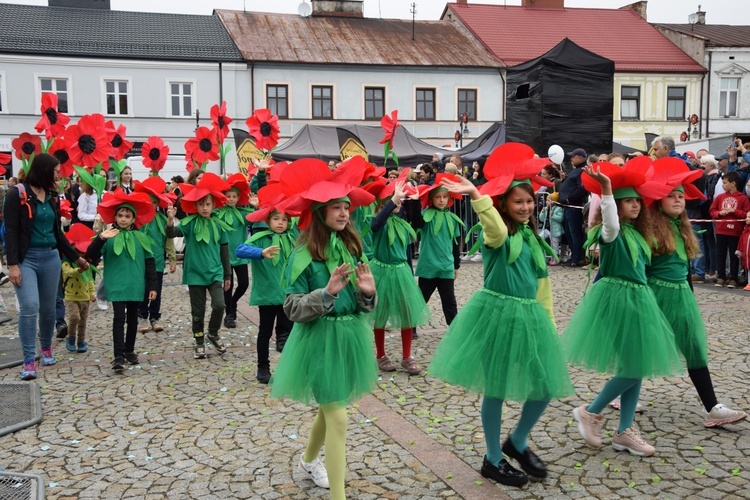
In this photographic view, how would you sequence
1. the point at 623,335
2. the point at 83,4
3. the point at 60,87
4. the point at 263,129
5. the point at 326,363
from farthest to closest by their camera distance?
the point at 83,4, the point at 60,87, the point at 263,129, the point at 623,335, the point at 326,363

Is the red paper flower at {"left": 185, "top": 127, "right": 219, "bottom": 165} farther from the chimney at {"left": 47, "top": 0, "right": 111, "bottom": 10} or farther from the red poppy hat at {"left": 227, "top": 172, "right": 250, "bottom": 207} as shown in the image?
the chimney at {"left": 47, "top": 0, "right": 111, "bottom": 10}

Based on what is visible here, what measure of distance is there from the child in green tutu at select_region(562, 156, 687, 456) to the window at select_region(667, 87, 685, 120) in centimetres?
3540

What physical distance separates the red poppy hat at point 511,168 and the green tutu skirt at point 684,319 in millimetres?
1378

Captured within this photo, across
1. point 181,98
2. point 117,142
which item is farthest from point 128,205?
point 181,98

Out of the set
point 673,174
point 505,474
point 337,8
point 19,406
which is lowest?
point 19,406

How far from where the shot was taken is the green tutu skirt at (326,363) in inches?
157

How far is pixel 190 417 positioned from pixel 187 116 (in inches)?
1148

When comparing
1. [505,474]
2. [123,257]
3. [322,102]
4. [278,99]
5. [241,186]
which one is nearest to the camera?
[505,474]

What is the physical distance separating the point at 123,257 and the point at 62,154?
→ 2382mm

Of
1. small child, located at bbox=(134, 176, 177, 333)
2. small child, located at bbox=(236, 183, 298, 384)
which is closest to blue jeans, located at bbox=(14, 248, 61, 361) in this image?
small child, located at bbox=(134, 176, 177, 333)

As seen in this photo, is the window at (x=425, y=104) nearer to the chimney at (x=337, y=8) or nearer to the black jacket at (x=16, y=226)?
the chimney at (x=337, y=8)

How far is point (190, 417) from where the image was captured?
18.7 ft

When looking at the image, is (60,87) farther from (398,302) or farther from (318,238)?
(318,238)

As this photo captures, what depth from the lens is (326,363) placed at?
397 centimetres
